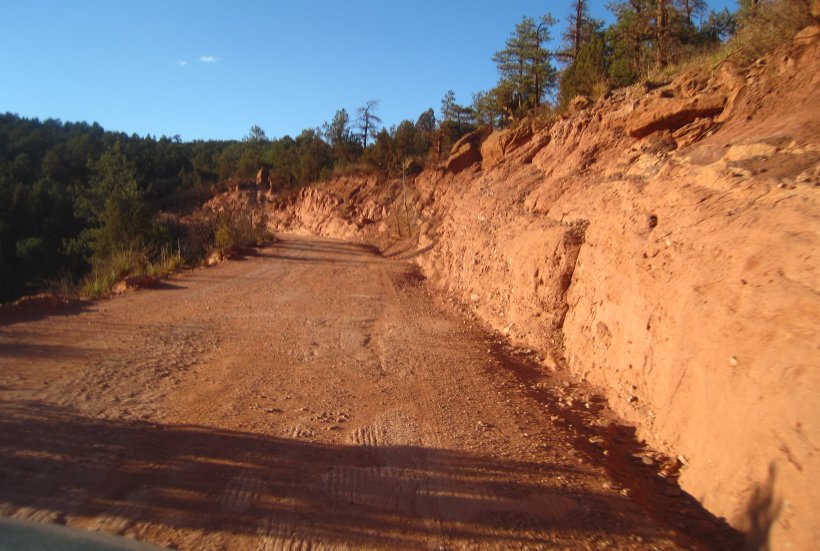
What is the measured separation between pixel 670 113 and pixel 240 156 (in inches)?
1985

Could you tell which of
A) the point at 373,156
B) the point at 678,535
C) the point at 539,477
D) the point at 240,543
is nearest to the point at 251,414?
the point at 240,543

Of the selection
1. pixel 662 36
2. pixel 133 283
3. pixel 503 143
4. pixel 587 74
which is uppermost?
pixel 662 36

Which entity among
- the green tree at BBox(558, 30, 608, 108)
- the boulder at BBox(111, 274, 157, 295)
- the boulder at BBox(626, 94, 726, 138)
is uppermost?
the green tree at BBox(558, 30, 608, 108)

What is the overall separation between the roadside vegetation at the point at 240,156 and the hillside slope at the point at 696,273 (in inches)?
58.0

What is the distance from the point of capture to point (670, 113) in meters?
9.47

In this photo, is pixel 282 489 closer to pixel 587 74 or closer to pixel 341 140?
pixel 587 74

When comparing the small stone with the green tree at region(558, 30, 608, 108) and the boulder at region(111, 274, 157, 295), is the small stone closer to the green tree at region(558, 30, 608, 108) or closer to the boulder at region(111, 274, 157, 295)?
the boulder at region(111, 274, 157, 295)

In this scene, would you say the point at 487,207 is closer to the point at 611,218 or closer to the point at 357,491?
the point at 611,218

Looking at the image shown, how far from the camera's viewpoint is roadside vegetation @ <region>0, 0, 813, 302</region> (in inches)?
570

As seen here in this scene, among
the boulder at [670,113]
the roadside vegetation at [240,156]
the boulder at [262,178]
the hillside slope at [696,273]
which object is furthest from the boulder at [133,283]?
the boulder at [262,178]

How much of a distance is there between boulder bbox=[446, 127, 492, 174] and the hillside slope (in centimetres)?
→ 992

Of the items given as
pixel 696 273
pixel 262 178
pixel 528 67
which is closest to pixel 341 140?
pixel 262 178

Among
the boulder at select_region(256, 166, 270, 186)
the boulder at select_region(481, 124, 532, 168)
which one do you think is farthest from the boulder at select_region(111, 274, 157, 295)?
the boulder at select_region(256, 166, 270, 186)

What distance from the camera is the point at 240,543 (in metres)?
3.77
